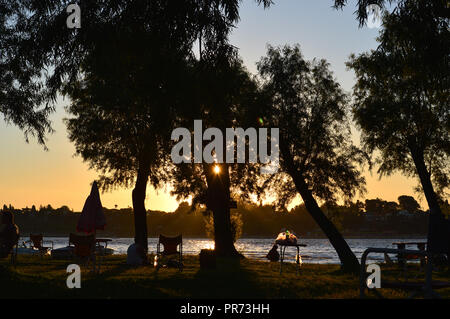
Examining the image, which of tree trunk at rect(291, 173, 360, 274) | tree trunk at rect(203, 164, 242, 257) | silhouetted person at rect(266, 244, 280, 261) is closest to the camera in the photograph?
tree trunk at rect(291, 173, 360, 274)

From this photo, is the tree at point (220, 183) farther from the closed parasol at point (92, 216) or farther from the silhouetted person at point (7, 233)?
the silhouetted person at point (7, 233)

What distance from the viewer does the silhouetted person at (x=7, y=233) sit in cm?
1459

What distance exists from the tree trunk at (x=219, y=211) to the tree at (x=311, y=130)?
5858 millimetres

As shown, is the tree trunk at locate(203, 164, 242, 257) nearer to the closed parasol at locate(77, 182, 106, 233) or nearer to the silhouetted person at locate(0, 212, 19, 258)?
the closed parasol at locate(77, 182, 106, 233)

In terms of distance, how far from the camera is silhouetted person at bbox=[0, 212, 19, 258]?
14594 mm

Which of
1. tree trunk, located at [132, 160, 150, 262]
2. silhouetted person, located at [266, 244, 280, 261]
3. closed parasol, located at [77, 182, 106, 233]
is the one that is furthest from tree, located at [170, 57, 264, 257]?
closed parasol, located at [77, 182, 106, 233]

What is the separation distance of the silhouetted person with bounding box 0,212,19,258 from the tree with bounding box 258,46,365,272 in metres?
12.4

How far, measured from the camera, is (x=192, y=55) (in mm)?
8047

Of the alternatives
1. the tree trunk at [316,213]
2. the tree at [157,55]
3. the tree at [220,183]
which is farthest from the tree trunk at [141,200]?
the tree at [157,55]

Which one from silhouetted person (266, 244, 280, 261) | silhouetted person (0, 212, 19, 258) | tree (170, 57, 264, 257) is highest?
tree (170, 57, 264, 257)

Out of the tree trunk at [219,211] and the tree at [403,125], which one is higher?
the tree at [403,125]

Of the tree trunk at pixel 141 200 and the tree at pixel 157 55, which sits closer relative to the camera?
the tree at pixel 157 55
